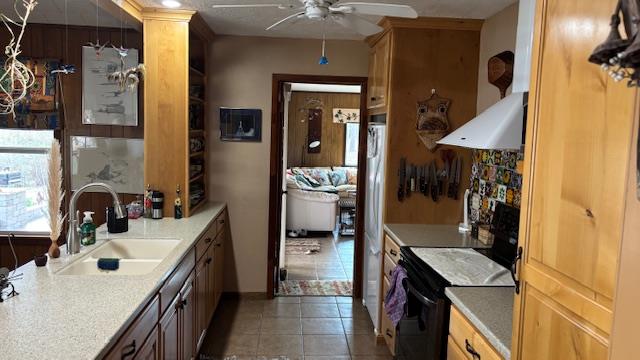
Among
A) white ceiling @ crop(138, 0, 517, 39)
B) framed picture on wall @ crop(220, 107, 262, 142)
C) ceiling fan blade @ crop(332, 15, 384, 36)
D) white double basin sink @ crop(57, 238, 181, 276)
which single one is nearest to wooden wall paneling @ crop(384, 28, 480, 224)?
white ceiling @ crop(138, 0, 517, 39)

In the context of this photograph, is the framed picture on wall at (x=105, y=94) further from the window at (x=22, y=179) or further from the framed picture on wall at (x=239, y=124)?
the framed picture on wall at (x=239, y=124)

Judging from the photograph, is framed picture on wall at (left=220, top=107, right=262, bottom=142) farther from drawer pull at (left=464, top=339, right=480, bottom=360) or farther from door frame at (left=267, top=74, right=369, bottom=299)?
drawer pull at (left=464, top=339, right=480, bottom=360)

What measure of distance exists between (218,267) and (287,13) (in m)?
2.09

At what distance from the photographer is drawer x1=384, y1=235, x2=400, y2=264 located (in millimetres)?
3129

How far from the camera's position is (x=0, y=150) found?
12.5ft

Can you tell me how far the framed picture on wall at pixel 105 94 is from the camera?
150 inches

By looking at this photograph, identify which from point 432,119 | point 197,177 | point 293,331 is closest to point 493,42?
point 432,119

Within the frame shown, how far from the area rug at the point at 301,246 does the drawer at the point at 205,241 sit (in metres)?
2.41

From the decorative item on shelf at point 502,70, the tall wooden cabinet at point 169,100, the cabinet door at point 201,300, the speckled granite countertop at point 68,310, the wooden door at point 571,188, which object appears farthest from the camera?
the tall wooden cabinet at point 169,100

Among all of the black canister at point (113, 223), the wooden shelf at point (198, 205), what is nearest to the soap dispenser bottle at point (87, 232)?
the black canister at point (113, 223)

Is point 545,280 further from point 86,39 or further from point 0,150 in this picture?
point 0,150

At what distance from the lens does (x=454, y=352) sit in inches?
81.4

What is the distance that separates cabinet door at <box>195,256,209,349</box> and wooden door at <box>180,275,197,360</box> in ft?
0.33

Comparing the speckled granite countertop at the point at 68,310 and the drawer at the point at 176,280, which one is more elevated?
the speckled granite countertop at the point at 68,310
